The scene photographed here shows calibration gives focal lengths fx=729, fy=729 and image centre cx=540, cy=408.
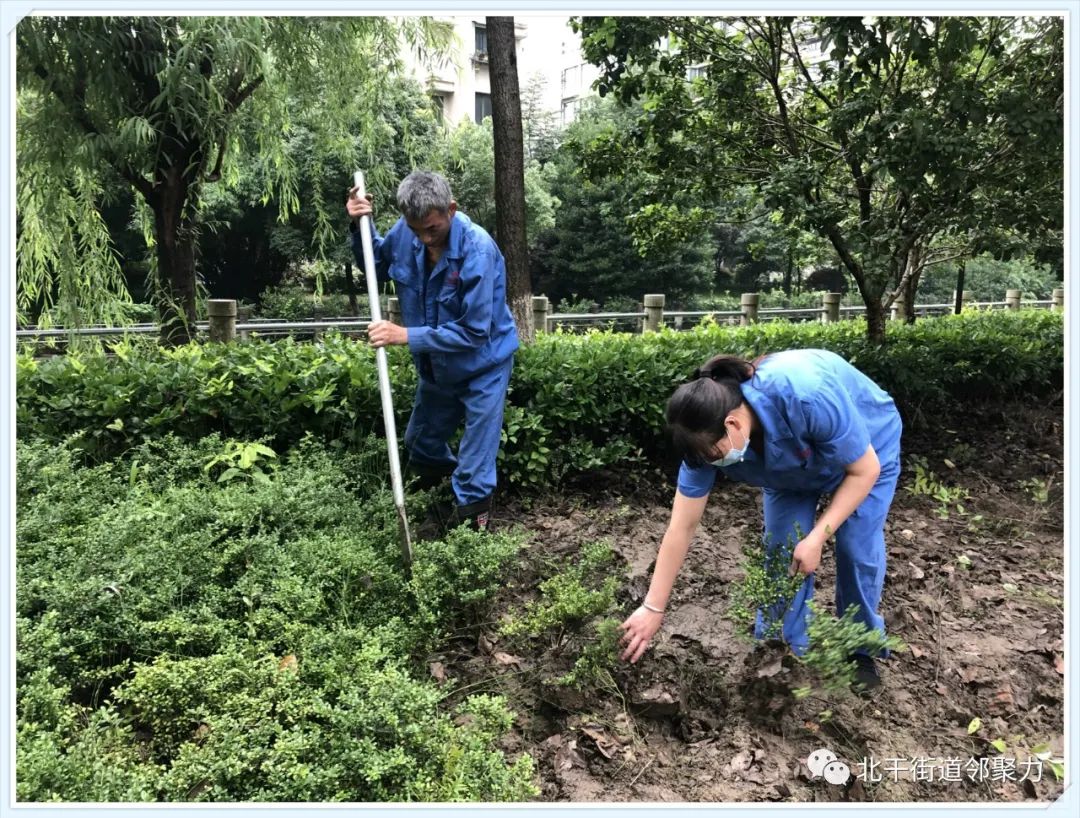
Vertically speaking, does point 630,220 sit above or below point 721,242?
below

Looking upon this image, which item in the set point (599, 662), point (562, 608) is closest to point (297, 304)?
point (562, 608)

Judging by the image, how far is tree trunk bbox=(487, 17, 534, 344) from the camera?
15.0 feet

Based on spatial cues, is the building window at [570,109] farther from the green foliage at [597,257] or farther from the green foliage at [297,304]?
the green foliage at [297,304]

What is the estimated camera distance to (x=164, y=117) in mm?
4902

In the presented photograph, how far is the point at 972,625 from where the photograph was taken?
3020mm

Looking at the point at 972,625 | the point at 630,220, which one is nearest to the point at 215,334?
the point at 630,220

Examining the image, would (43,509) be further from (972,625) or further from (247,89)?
(972,625)

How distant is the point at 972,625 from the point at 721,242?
21832mm

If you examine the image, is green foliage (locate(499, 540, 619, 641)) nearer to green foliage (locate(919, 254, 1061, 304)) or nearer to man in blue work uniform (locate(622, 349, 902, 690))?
man in blue work uniform (locate(622, 349, 902, 690))

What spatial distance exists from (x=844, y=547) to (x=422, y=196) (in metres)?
2.04

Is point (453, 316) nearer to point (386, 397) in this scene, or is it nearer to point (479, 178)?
point (386, 397)

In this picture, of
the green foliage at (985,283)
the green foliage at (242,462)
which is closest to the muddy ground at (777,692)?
the green foliage at (242,462)

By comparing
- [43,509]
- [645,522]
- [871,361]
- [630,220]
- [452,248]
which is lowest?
[645,522]

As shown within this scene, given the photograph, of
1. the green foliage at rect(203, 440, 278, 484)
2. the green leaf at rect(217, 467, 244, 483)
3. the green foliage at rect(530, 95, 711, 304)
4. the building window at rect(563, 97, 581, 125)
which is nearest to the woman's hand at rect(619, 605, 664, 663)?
the green foliage at rect(203, 440, 278, 484)
